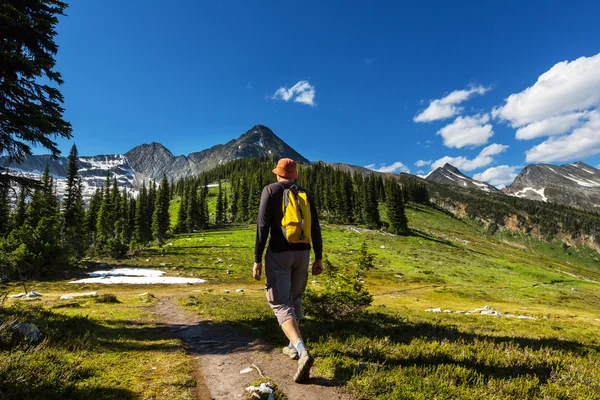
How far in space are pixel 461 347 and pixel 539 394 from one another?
1942mm

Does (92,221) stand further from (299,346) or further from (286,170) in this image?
(299,346)

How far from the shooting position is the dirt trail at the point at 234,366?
4.43m

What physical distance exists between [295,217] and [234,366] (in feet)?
10.3

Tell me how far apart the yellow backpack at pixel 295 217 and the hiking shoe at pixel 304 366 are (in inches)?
68.7

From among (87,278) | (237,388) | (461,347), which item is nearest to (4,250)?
(87,278)

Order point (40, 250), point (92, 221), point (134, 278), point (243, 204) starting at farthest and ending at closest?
point (243, 204), point (92, 221), point (134, 278), point (40, 250)

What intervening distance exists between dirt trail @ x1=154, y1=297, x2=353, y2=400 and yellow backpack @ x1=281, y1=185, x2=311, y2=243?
2.24 m

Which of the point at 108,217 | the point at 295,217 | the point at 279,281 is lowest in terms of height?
the point at 279,281

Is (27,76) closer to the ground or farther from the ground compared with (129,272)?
farther from the ground

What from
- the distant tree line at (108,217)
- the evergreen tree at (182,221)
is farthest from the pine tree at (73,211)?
the evergreen tree at (182,221)

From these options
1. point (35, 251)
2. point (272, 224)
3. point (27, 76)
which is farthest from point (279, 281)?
point (35, 251)

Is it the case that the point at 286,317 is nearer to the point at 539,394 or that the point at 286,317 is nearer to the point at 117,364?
the point at 117,364

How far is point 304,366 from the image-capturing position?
14.7 ft

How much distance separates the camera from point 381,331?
26.0 ft
